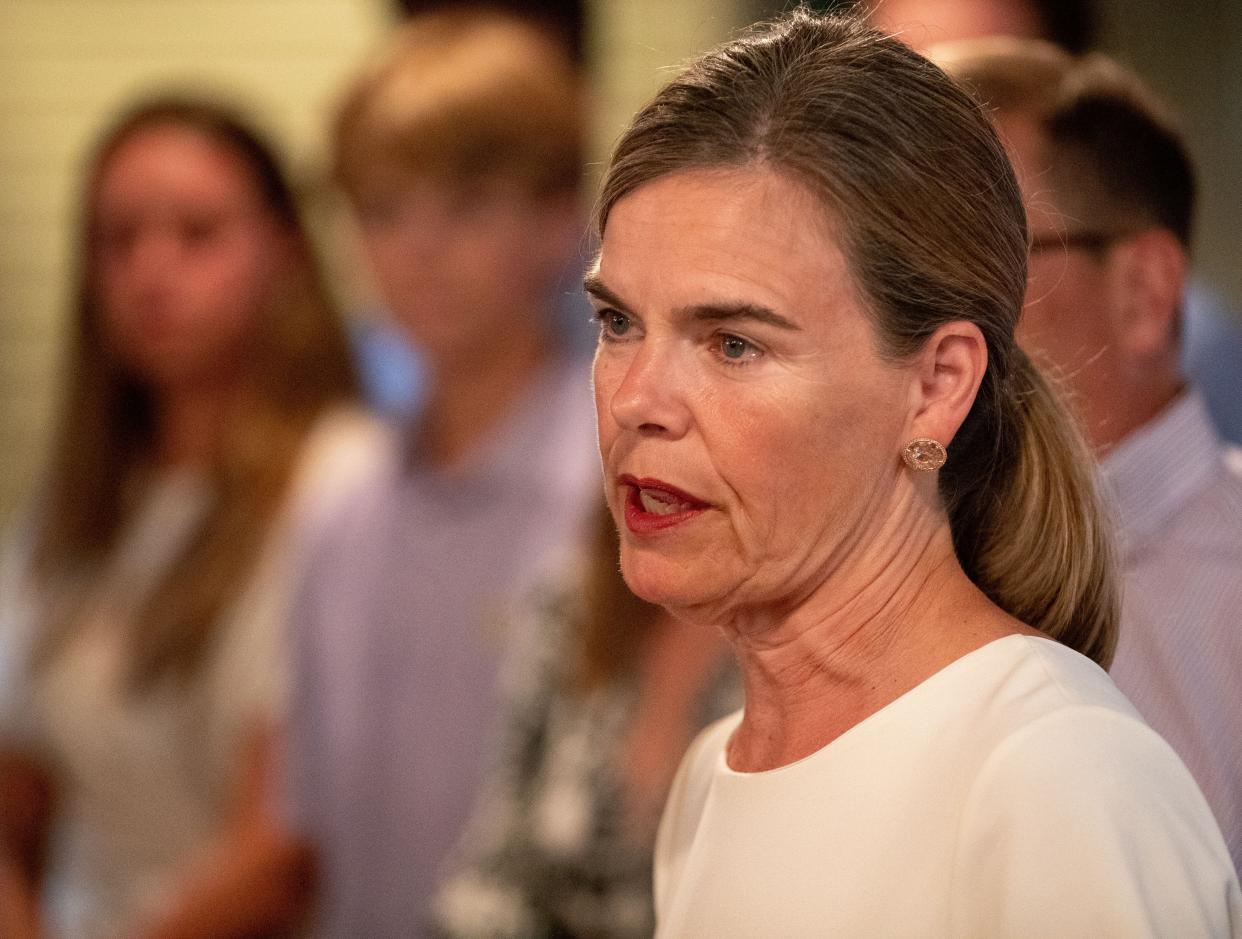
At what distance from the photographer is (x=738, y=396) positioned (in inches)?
50.6

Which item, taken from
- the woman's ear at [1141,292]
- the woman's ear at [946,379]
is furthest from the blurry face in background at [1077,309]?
the woman's ear at [946,379]

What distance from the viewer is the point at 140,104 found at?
12.0ft

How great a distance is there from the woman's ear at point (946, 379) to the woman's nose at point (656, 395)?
180 mm

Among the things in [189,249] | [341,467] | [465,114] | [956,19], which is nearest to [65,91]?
[189,249]

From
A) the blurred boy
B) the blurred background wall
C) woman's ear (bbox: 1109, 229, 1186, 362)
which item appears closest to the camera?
woman's ear (bbox: 1109, 229, 1186, 362)

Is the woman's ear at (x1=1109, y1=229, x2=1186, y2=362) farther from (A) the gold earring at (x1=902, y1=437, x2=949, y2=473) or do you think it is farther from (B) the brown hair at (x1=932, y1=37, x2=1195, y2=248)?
(A) the gold earring at (x1=902, y1=437, x2=949, y2=473)

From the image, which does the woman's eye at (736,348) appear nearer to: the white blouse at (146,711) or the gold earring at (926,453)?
the gold earring at (926,453)

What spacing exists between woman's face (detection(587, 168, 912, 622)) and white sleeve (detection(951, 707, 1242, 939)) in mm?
243

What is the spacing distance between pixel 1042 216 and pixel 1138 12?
1.88 meters

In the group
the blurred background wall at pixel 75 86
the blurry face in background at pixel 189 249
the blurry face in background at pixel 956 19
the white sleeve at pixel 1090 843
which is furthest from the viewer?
the blurred background wall at pixel 75 86

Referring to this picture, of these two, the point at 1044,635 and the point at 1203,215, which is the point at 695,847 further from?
the point at 1203,215

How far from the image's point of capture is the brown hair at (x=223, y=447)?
3.21m

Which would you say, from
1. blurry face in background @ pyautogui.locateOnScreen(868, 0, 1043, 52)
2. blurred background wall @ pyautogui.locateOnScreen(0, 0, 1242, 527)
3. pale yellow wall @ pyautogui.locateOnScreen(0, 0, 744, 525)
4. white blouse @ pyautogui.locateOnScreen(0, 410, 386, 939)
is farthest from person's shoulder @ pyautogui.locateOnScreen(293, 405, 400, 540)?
pale yellow wall @ pyautogui.locateOnScreen(0, 0, 744, 525)

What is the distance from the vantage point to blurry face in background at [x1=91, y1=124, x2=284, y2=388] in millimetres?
3494
